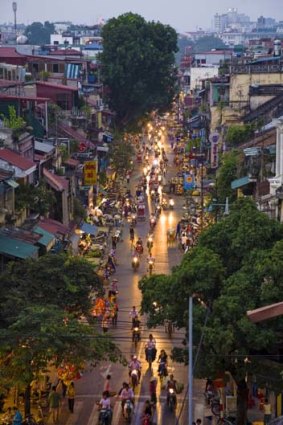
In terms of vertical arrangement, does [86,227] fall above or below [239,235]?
below

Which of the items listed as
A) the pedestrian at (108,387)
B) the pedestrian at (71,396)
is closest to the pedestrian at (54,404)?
the pedestrian at (71,396)

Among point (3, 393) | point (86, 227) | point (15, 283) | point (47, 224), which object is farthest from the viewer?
point (86, 227)

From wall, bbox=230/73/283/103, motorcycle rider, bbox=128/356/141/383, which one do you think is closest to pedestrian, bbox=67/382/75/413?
motorcycle rider, bbox=128/356/141/383

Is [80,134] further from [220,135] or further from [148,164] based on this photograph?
[148,164]

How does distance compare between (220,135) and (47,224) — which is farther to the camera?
(220,135)

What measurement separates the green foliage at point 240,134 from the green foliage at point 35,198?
37.4 feet

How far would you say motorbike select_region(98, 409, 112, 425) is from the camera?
25.2 meters

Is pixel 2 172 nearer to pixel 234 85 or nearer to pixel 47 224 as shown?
pixel 47 224

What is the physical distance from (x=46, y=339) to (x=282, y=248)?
4859 millimetres

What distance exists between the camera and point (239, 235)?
24.6 metres

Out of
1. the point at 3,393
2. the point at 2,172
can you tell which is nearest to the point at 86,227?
the point at 2,172

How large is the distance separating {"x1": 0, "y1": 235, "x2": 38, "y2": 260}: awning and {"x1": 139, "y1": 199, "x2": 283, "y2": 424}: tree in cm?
676

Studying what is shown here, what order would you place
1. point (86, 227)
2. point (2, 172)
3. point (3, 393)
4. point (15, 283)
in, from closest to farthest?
point (3, 393)
point (15, 283)
point (2, 172)
point (86, 227)

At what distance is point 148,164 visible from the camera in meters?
81.6
